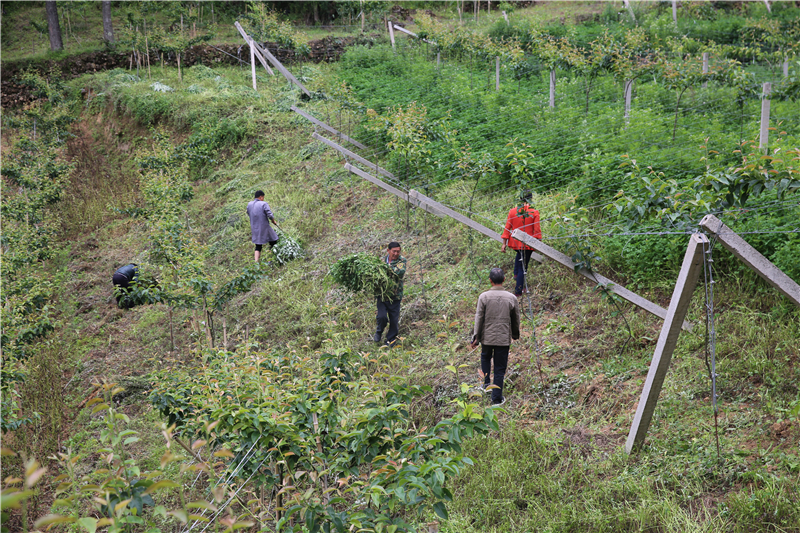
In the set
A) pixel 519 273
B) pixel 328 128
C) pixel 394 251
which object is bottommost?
pixel 519 273

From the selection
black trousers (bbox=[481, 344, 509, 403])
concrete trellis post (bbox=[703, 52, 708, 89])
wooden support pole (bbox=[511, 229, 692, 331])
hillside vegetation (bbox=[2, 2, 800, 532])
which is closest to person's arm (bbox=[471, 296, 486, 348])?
black trousers (bbox=[481, 344, 509, 403])

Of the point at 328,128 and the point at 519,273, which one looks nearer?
the point at 519,273

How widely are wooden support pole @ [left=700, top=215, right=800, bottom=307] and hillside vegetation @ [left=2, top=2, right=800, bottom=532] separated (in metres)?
0.39

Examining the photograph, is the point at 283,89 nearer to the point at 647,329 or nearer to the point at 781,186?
the point at 647,329

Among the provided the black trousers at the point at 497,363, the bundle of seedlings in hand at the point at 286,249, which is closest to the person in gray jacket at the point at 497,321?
the black trousers at the point at 497,363

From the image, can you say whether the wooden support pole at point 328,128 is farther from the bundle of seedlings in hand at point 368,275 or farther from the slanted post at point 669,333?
the slanted post at point 669,333

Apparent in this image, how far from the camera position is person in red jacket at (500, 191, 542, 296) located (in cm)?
698

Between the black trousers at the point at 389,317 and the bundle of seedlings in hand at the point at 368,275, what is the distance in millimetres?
140

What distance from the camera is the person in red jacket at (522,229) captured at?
698cm

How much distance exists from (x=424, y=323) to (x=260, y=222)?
12.6 ft

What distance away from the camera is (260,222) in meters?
9.99

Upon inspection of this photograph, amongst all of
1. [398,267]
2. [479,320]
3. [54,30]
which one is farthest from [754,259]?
[54,30]

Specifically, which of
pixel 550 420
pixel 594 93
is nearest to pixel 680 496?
pixel 550 420

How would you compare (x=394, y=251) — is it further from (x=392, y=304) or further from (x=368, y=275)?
(x=392, y=304)
